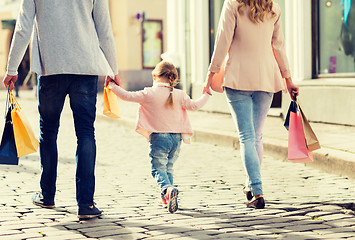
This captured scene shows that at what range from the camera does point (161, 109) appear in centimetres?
493

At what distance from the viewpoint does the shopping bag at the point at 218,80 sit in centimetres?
494

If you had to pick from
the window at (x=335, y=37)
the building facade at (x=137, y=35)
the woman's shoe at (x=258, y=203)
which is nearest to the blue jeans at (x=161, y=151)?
the woman's shoe at (x=258, y=203)

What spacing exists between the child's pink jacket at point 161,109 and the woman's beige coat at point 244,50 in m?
0.27

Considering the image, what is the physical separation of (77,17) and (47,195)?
1.25 metres

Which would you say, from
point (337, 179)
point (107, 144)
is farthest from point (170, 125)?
point (107, 144)

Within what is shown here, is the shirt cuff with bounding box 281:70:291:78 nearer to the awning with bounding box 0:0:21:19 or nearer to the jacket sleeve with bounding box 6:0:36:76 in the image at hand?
the jacket sleeve with bounding box 6:0:36:76

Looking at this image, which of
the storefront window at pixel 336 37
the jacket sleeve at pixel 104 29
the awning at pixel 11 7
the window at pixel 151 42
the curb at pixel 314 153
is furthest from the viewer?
the awning at pixel 11 7

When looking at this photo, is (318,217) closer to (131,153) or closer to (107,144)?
(131,153)

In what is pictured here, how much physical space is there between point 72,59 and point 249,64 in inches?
50.9

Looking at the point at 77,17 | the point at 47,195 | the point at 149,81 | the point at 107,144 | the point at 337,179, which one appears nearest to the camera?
the point at 77,17

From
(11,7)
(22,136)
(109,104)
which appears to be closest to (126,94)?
(109,104)

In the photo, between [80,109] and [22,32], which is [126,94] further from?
[22,32]

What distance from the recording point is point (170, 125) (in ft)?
16.1

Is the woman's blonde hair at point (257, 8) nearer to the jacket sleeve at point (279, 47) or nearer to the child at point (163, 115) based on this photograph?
the jacket sleeve at point (279, 47)
